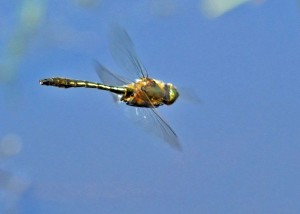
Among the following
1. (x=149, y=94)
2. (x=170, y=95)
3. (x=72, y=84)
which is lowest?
(x=170, y=95)

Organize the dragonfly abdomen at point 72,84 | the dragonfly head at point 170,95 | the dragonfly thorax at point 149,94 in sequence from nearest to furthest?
1. the dragonfly abdomen at point 72,84
2. the dragonfly thorax at point 149,94
3. the dragonfly head at point 170,95

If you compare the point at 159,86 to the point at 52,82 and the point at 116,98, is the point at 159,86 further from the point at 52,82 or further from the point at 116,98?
the point at 52,82

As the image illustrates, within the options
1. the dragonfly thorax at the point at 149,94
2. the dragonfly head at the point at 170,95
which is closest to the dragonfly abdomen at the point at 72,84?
the dragonfly thorax at the point at 149,94

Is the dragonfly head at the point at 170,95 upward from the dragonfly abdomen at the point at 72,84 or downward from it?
downward

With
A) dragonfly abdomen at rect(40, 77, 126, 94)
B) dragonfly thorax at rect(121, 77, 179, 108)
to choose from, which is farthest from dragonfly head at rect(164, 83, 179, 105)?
dragonfly abdomen at rect(40, 77, 126, 94)

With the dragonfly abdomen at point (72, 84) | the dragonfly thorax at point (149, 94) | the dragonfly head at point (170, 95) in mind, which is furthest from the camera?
the dragonfly head at point (170, 95)

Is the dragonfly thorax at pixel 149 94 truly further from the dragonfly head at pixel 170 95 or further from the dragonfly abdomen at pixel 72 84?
the dragonfly abdomen at pixel 72 84

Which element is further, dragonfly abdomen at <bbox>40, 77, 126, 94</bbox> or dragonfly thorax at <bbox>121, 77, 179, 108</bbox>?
dragonfly thorax at <bbox>121, 77, 179, 108</bbox>

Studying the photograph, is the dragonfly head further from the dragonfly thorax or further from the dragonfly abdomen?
the dragonfly abdomen

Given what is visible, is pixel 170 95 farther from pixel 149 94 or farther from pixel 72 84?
pixel 72 84

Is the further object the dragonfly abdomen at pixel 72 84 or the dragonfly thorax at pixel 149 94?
the dragonfly thorax at pixel 149 94

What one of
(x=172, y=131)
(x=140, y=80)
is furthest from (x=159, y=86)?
(x=172, y=131)

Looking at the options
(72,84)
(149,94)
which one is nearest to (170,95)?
(149,94)
